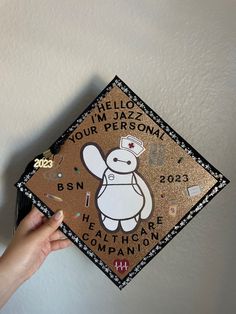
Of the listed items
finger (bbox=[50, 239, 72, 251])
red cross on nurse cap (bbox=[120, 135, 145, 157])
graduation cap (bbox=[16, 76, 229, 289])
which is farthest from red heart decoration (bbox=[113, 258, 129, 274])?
red cross on nurse cap (bbox=[120, 135, 145, 157])

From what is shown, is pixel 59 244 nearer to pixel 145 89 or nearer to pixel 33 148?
pixel 33 148

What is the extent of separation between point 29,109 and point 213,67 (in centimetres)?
38

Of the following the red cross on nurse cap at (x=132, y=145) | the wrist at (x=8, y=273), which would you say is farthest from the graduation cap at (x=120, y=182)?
the wrist at (x=8, y=273)

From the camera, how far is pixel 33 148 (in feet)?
2.82

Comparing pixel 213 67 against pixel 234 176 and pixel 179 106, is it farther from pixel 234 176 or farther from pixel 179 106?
pixel 234 176

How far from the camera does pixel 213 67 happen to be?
79 centimetres

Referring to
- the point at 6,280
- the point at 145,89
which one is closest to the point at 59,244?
the point at 6,280

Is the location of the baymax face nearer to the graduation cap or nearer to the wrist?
the graduation cap

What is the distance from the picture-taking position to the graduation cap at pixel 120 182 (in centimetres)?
78

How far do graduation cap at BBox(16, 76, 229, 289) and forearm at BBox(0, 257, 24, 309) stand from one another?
131 millimetres

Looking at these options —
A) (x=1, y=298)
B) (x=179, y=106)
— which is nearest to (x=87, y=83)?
(x=179, y=106)

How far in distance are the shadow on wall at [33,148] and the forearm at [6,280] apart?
0.11 m

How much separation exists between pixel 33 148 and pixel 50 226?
170mm

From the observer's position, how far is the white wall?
2.59ft
